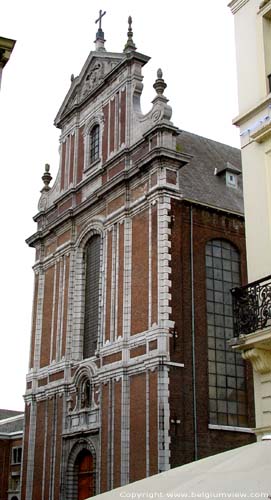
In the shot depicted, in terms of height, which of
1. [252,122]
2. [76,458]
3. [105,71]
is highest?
[105,71]

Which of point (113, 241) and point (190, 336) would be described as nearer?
point (190, 336)

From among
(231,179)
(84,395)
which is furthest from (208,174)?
(84,395)

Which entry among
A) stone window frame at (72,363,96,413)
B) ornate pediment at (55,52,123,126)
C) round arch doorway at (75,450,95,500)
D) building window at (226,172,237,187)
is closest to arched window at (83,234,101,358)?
stone window frame at (72,363,96,413)

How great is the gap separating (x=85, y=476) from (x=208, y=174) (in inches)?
451

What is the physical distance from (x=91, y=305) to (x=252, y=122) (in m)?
14.0

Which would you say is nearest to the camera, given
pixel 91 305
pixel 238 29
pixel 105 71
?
pixel 238 29

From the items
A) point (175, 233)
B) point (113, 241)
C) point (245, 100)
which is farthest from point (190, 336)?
point (245, 100)

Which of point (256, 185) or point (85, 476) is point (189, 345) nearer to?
point (85, 476)

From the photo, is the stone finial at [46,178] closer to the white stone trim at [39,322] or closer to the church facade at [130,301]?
the church facade at [130,301]

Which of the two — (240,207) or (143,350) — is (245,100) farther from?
(240,207)

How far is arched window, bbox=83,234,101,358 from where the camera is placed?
81.0ft

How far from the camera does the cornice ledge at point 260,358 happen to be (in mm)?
10508

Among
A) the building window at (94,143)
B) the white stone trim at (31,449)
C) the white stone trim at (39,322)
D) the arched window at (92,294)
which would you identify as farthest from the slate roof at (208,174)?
the white stone trim at (31,449)

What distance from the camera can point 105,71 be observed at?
2714 centimetres
